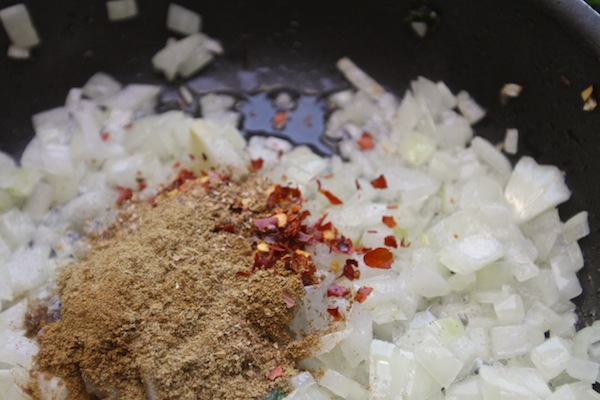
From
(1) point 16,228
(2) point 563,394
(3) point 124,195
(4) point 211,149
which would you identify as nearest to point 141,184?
(3) point 124,195

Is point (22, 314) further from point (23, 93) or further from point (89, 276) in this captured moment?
point (23, 93)

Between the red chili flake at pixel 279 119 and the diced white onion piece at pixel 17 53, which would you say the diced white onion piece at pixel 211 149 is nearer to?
the red chili flake at pixel 279 119

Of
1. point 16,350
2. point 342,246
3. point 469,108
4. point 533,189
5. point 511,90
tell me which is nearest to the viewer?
point 16,350

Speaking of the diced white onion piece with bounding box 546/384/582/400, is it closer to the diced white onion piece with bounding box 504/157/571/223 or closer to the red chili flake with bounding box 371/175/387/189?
the diced white onion piece with bounding box 504/157/571/223

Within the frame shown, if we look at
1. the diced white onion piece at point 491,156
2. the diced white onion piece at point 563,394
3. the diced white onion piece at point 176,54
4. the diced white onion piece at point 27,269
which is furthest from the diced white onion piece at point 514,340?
the diced white onion piece at point 176,54

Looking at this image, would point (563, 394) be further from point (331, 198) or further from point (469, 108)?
point (469, 108)
